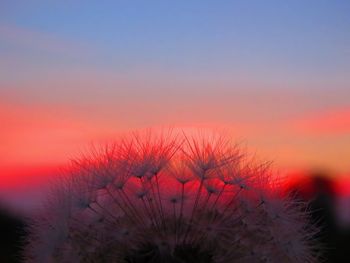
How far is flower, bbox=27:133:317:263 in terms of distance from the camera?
4.96 m

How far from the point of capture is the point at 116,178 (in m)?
5.31

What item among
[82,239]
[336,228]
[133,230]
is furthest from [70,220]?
[336,228]

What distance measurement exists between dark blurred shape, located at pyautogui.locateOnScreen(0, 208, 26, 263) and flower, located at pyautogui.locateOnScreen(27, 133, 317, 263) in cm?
21

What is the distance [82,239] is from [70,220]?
0.21 meters

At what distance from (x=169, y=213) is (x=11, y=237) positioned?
788 cm

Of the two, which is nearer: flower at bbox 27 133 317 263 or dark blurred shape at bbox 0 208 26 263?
flower at bbox 27 133 317 263

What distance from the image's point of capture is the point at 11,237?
12.2 meters

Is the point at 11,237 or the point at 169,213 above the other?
the point at 169,213

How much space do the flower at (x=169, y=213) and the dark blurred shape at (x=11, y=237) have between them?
21 centimetres

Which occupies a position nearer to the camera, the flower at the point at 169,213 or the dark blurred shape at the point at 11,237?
the flower at the point at 169,213

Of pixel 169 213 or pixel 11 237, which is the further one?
pixel 11 237

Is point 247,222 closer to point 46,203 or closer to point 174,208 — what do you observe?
point 174,208

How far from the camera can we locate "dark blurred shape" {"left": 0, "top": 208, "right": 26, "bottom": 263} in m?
5.79

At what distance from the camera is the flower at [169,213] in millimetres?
4965
